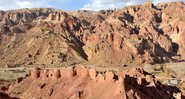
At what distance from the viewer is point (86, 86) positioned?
7756 centimetres

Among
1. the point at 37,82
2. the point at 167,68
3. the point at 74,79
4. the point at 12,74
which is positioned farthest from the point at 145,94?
the point at 167,68

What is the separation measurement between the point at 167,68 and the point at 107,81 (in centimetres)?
11239

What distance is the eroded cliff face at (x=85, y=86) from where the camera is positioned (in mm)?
69875

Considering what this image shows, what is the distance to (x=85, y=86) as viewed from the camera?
77.9 meters

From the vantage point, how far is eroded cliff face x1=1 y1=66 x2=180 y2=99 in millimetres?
69875

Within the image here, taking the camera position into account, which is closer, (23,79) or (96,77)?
(96,77)

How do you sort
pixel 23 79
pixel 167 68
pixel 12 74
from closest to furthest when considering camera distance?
1. pixel 23 79
2. pixel 12 74
3. pixel 167 68

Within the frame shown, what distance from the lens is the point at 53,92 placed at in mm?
84750

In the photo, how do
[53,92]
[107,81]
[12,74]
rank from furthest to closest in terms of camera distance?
[12,74] → [53,92] → [107,81]

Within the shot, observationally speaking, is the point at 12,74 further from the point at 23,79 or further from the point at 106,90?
the point at 106,90

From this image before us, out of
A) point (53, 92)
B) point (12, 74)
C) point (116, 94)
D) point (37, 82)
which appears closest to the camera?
point (116, 94)

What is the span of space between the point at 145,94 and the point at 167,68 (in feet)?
370

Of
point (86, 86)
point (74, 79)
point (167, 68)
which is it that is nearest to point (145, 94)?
point (86, 86)

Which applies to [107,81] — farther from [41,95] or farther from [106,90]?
[41,95]
